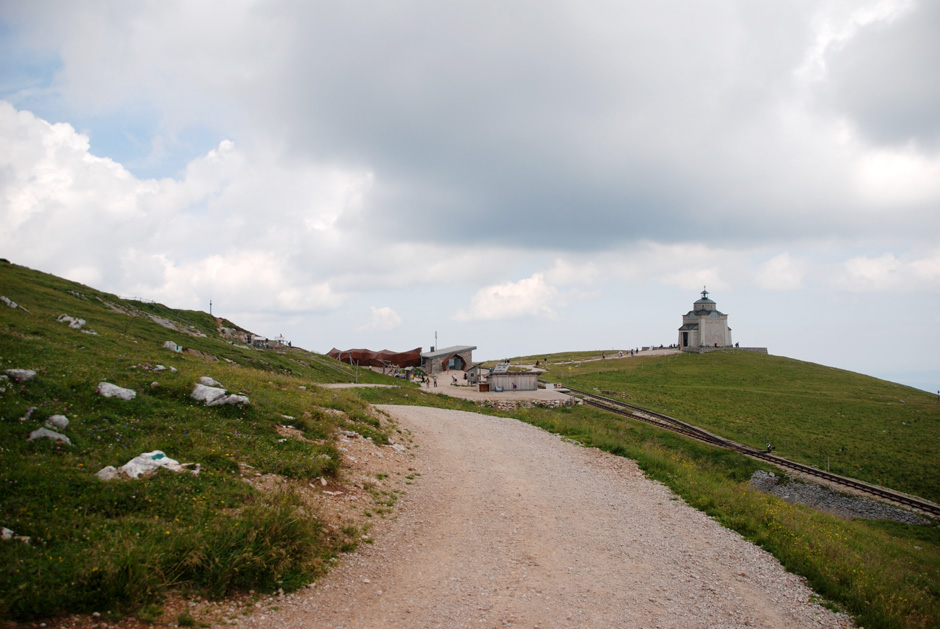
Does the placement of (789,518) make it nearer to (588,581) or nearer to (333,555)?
(588,581)

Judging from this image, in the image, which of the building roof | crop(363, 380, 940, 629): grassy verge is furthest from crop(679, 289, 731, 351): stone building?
crop(363, 380, 940, 629): grassy verge

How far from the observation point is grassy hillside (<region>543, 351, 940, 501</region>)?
37.1 metres

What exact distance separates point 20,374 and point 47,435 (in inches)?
139

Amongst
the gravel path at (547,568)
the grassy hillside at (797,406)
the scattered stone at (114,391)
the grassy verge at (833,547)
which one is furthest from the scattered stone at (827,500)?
the scattered stone at (114,391)

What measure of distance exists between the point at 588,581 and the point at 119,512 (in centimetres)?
880

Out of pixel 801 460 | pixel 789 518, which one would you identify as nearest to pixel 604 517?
pixel 789 518

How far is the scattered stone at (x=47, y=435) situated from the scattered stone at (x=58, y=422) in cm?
36

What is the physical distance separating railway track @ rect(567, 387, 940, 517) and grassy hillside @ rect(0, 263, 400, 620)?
3247cm

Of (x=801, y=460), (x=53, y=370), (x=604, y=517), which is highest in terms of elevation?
(x=53, y=370)

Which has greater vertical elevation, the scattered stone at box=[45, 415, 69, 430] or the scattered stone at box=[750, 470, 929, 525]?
the scattered stone at box=[45, 415, 69, 430]

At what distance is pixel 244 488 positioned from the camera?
409 inches

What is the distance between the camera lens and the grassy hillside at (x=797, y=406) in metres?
37.1

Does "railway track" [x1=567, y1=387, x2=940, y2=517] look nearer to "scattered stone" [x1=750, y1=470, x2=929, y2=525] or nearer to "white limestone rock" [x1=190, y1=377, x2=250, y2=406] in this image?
"scattered stone" [x1=750, y1=470, x2=929, y2=525]

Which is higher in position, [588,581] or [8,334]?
[8,334]
